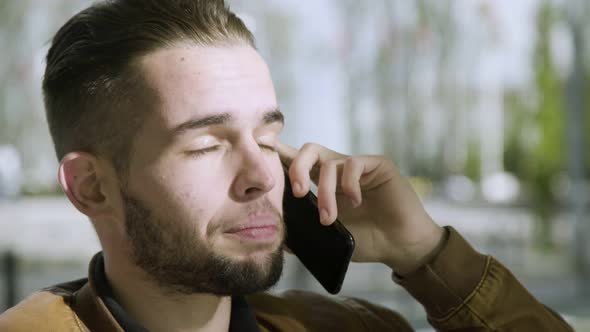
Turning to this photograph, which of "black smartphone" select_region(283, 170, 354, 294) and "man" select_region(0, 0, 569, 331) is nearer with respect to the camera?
"man" select_region(0, 0, 569, 331)

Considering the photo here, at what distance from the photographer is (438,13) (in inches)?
177

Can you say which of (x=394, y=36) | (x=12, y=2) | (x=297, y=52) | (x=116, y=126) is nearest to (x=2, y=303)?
(x=12, y=2)

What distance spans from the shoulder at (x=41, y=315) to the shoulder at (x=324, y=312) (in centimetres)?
42

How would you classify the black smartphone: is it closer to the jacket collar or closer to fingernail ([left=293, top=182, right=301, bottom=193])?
fingernail ([left=293, top=182, right=301, bottom=193])

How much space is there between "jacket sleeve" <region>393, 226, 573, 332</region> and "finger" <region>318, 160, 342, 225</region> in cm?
27

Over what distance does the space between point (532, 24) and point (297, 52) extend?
2.30m

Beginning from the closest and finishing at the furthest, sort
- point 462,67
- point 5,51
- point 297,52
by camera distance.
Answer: point 5,51 < point 297,52 < point 462,67

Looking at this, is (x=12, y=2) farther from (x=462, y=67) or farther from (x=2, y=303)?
(x=462, y=67)

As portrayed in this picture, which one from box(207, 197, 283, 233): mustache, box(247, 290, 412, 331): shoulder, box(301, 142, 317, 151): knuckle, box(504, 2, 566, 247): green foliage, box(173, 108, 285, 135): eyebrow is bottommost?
box(504, 2, 566, 247): green foliage

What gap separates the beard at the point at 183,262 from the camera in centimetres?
109

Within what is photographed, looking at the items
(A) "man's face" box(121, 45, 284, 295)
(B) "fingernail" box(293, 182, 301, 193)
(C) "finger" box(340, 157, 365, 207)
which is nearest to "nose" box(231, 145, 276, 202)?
(A) "man's face" box(121, 45, 284, 295)

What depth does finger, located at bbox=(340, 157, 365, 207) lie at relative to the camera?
1.28m

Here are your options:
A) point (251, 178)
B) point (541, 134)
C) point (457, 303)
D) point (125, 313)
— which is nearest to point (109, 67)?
point (251, 178)

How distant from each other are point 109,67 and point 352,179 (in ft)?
1.56
